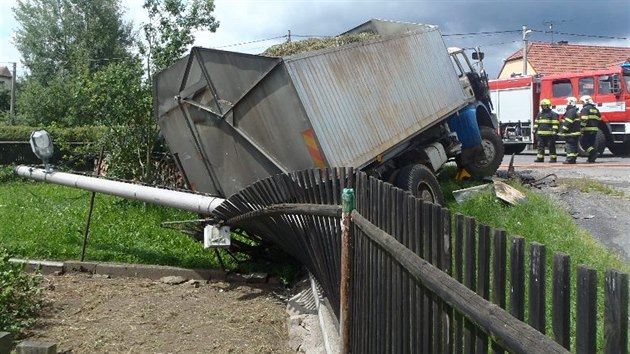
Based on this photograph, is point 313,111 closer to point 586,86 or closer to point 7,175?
point 7,175

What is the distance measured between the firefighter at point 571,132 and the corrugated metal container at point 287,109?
28.3ft

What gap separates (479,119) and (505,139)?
10.5 meters

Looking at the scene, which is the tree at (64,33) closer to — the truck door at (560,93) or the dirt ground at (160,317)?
the truck door at (560,93)

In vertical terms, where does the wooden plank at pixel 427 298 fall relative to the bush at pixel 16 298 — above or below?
above

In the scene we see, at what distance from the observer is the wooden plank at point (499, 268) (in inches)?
75.8

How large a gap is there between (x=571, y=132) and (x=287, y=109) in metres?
12.1

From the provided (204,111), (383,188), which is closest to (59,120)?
(204,111)

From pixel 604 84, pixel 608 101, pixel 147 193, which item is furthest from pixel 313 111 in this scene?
pixel 604 84

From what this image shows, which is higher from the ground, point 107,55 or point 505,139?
point 107,55

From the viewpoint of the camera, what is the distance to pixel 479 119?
500 inches

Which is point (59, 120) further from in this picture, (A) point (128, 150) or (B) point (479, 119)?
(B) point (479, 119)

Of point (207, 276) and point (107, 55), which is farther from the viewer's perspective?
point (107, 55)

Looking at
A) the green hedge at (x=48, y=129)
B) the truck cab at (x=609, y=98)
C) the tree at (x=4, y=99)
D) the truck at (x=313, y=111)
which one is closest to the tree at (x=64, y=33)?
the tree at (x=4, y=99)

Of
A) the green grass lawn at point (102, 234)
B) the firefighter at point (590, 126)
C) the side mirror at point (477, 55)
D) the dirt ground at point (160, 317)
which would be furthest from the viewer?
the firefighter at point (590, 126)
